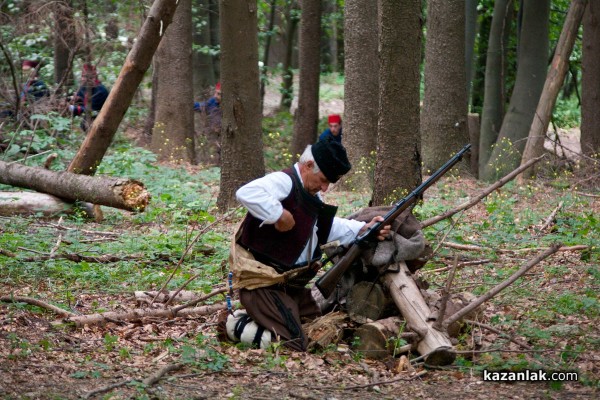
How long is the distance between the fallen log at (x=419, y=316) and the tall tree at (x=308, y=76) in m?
13.6

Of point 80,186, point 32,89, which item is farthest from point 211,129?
point 80,186

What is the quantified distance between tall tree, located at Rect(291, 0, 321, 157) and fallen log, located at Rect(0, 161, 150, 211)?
8664 mm

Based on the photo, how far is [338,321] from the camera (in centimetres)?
691

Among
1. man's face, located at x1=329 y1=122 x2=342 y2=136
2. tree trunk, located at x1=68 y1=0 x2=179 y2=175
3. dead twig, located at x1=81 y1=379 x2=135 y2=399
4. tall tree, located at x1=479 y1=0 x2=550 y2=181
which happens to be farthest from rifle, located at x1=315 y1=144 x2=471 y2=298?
tall tree, located at x1=479 y1=0 x2=550 y2=181

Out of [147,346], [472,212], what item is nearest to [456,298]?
[147,346]

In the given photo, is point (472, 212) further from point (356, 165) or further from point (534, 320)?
point (534, 320)

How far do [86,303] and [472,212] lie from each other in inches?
255

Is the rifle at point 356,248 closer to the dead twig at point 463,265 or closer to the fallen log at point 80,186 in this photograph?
the dead twig at point 463,265

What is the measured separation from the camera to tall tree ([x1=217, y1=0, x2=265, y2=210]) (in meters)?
12.6

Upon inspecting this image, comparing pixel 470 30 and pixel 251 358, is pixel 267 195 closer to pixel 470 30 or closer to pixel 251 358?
pixel 251 358

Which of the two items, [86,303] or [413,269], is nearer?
[413,269]

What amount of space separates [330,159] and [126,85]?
21.8 ft

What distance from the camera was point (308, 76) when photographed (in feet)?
66.8

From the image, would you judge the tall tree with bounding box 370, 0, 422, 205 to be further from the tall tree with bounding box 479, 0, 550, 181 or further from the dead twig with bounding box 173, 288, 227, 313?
the tall tree with bounding box 479, 0, 550, 181
